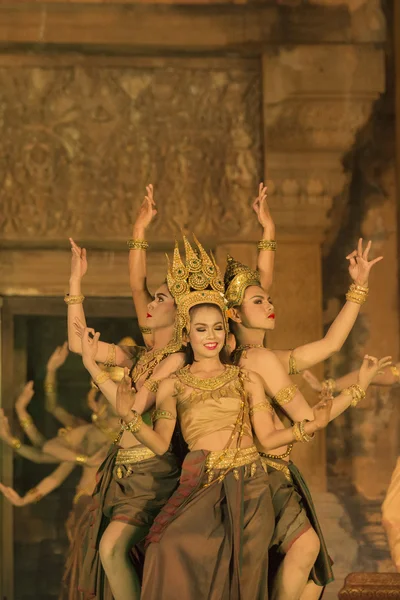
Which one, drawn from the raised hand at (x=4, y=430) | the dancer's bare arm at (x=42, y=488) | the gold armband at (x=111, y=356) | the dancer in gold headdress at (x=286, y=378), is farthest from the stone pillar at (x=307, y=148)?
the gold armband at (x=111, y=356)

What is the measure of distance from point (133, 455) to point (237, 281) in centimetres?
78

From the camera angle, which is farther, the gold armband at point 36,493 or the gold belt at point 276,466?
the gold armband at point 36,493

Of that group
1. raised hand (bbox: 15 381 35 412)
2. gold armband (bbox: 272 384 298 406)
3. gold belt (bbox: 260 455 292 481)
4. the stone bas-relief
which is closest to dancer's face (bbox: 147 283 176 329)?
gold armband (bbox: 272 384 298 406)

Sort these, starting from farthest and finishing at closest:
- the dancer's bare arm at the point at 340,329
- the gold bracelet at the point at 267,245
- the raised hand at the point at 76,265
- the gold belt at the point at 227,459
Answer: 1. the gold bracelet at the point at 267,245
2. the raised hand at the point at 76,265
3. the dancer's bare arm at the point at 340,329
4. the gold belt at the point at 227,459

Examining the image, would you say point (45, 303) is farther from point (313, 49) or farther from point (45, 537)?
point (313, 49)

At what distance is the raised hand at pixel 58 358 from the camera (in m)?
7.52

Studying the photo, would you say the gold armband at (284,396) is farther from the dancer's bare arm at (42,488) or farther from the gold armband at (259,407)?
the dancer's bare arm at (42,488)

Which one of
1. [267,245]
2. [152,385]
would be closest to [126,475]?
Result: [152,385]

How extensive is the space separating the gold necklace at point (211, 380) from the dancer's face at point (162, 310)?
18.2 inches

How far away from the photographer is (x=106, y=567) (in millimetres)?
4973

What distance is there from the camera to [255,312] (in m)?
5.30

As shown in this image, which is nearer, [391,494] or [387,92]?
[391,494]

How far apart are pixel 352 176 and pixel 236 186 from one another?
0.62m

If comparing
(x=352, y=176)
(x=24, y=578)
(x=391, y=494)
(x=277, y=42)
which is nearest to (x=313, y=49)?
(x=277, y=42)
